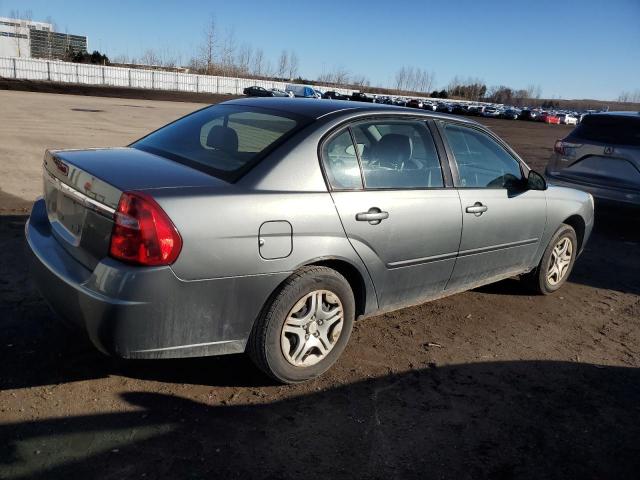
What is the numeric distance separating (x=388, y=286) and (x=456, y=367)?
0.74 meters

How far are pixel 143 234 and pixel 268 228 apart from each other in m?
0.66

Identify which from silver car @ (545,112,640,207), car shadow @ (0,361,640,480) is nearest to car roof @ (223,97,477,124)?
car shadow @ (0,361,640,480)

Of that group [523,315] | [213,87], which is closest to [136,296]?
[523,315]

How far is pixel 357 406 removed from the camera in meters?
3.14

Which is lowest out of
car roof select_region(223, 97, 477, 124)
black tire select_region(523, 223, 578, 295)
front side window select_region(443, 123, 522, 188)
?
black tire select_region(523, 223, 578, 295)

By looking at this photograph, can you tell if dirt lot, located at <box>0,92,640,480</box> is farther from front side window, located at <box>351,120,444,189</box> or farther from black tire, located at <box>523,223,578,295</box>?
front side window, located at <box>351,120,444,189</box>

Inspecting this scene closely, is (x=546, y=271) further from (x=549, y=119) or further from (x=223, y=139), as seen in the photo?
(x=549, y=119)

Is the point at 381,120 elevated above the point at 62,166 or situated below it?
above

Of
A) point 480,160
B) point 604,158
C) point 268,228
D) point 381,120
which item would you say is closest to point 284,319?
point 268,228

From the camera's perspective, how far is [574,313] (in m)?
4.96

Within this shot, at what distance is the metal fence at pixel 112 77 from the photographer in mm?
49812

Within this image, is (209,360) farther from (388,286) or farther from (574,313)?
→ (574,313)

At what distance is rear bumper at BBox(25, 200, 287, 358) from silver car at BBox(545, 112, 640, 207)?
6344mm

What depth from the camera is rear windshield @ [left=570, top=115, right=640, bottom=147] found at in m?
7.62
